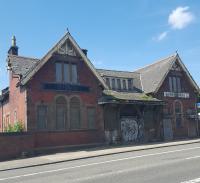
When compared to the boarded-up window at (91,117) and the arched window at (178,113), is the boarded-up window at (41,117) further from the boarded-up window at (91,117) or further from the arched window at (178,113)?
the arched window at (178,113)

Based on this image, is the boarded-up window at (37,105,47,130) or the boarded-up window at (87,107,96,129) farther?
the boarded-up window at (87,107,96,129)

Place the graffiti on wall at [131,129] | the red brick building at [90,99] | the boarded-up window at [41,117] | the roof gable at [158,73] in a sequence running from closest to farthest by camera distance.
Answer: the boarded-up window at [41,117] → the red brick building at [90,99] → the graffiti on wall at [131,129] → the roof gable at [158,73]

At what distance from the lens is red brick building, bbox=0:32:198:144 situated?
26266 mm

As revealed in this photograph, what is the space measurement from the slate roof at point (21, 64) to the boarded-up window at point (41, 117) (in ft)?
9.41

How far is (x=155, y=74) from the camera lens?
117ft

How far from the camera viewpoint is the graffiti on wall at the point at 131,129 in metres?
31.0

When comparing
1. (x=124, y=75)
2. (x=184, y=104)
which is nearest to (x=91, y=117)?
(x=124, y=75)

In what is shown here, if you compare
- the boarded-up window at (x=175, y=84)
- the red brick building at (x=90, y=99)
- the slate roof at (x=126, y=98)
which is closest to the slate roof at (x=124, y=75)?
the red brick building at (x=90, y=99)

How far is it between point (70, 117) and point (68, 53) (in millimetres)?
5348

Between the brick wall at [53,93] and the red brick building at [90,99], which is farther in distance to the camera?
the red brick building at [90,99]

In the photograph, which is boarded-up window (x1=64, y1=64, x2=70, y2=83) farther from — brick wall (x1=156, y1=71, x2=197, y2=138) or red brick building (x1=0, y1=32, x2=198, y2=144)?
brick wall (x1=156, y1=71, x2=197, y2=138)

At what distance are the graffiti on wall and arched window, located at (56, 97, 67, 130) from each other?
20.8 feet

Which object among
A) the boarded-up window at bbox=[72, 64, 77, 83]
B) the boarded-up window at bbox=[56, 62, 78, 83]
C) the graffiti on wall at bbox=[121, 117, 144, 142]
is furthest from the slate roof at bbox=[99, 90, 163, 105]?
the boarded-up window at bbox=[56, 62, 78, 83]

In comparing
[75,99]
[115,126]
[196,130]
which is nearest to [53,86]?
[75,99]
